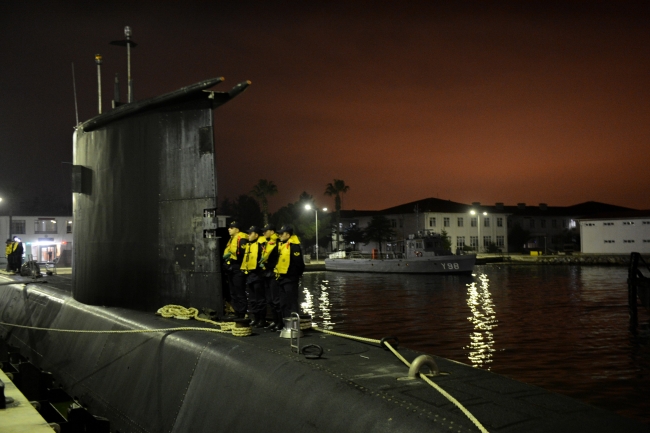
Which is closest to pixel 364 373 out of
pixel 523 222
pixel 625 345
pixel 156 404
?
pixel 156 404

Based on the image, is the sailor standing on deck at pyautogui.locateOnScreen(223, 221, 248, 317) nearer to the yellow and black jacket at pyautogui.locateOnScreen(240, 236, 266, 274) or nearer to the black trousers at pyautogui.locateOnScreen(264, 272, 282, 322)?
the yellow and black jacket at pyautogui.locateOnScreen(240, 236, 266, 274)

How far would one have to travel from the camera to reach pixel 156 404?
672cm

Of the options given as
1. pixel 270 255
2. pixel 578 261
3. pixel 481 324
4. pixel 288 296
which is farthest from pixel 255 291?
pixel 578 261

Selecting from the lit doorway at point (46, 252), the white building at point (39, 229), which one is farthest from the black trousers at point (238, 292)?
the white building at point (39, 229)

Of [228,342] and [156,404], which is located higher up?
[228,342]

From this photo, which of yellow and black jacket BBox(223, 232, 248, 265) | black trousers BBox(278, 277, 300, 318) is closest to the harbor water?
black trousers BBox(278, 277, 300, 318)

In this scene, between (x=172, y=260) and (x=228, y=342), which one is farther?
(x=172, y=260)

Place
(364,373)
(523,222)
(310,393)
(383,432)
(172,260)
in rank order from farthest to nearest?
1. (523,222)
2. (172,260)
3. (364,373)
4. (310,393)
5. (383,432)

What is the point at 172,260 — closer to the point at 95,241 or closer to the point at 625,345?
the point at 95,241

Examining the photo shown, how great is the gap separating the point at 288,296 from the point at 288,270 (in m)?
0.38

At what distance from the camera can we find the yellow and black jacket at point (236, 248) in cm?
972

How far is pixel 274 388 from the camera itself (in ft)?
17.8

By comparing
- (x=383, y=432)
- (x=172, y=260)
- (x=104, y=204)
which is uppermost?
(x=104, y=204)

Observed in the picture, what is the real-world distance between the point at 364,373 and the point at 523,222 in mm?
101812
